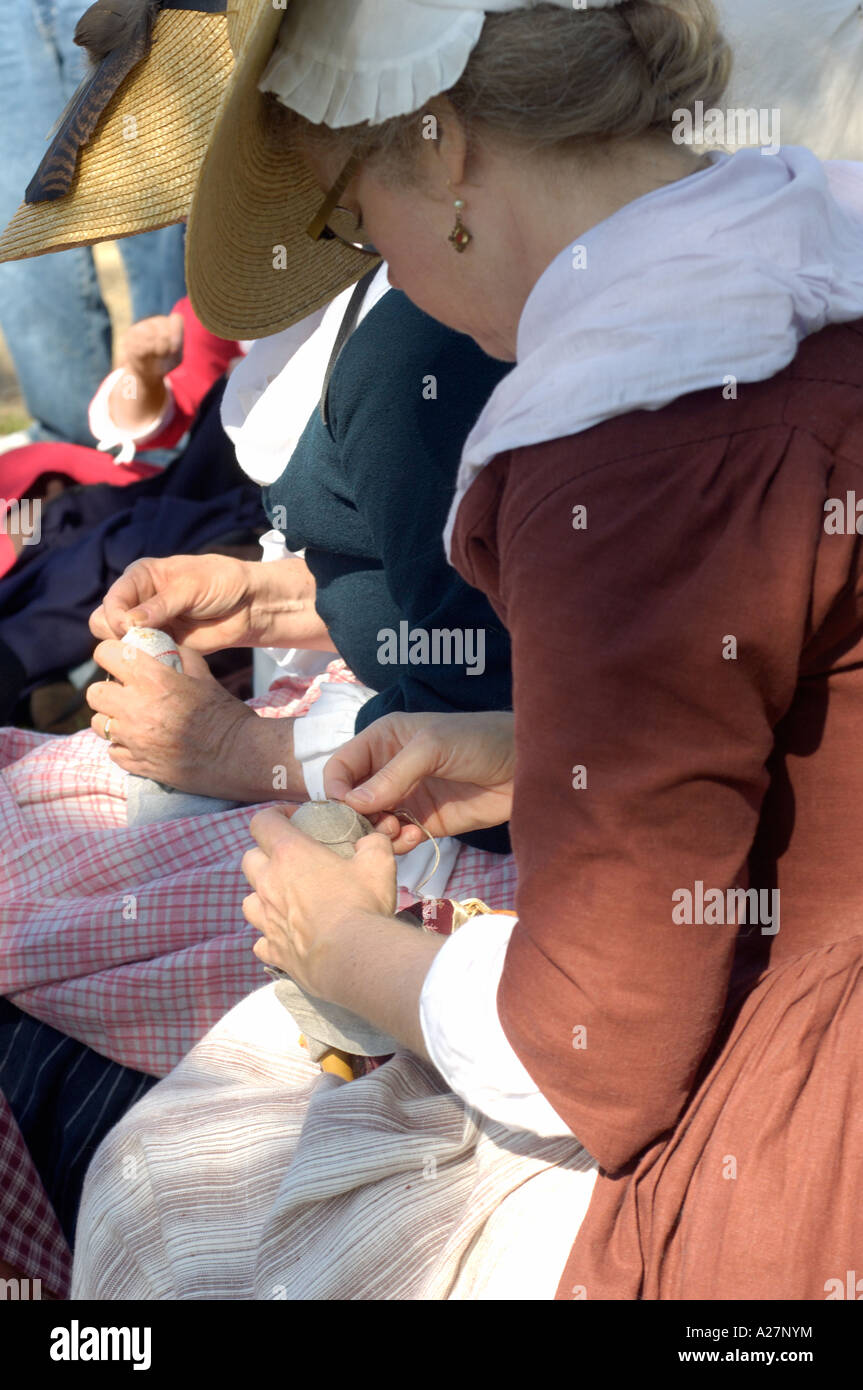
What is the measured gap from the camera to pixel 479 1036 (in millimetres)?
1168

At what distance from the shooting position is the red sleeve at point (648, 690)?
0.98 m

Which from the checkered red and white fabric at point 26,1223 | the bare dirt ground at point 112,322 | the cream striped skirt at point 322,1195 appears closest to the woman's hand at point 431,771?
the cream striped skirt at point 322,1195

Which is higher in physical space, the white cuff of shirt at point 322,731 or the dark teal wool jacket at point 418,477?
the dark teal wool jacket at point 418,477

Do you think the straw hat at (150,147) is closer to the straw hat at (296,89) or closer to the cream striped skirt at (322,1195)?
the straw hat at (296,89)

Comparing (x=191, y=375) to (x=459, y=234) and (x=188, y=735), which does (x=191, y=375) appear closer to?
(x=188, y=735)

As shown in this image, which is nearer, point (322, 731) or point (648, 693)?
point (648, 693)

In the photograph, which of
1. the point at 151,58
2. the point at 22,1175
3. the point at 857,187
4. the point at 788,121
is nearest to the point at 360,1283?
the point at 22,1175

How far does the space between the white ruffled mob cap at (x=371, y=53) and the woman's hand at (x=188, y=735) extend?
118 centimetres

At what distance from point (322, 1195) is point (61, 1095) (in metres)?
0.73

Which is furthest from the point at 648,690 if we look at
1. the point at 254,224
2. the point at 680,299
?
the point at 254,224

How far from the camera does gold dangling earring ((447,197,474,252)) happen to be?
120 cm

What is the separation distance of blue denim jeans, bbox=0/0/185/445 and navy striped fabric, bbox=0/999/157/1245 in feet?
9.33

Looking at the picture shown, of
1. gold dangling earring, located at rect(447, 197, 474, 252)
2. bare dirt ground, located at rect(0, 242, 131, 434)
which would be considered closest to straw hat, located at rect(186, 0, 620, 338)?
gold dangling earring, located at rect(447, 197, 474, 252)

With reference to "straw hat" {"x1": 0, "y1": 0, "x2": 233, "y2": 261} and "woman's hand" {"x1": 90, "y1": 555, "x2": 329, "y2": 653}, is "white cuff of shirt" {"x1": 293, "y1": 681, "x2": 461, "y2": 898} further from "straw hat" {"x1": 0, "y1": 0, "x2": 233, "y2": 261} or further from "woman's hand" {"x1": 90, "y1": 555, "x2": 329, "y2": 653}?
"straw hat" {"x1": 0, "y1": 0, "x2": 233, "y2": 261}
